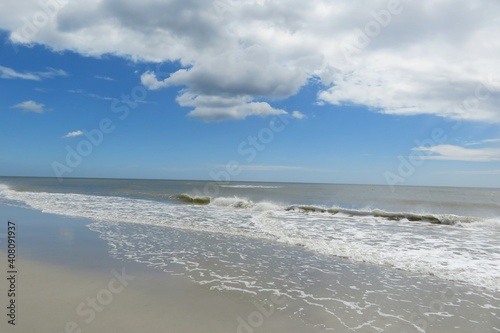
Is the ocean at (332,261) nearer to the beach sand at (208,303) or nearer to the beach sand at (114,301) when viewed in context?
the beach sand at (208,303)

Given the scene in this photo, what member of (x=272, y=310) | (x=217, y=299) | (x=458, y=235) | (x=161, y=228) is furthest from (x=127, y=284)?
(x=458, y=235)

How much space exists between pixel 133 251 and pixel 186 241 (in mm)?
2368

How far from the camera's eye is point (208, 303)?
5945 mm

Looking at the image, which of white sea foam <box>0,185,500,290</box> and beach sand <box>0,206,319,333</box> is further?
white sea foam <box>0,185,500,290</box>

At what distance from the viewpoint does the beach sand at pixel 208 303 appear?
16.6 feet

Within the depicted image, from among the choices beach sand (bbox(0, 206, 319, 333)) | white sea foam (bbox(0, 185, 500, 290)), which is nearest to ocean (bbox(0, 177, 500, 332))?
white sea foam (bbox(0, 185, 500, 290))

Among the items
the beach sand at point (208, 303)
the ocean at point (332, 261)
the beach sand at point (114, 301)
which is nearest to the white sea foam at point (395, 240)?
the ocean at point (332, 261)

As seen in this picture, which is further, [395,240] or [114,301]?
[395,240]

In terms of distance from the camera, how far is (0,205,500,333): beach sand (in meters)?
5.05

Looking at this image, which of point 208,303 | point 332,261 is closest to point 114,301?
point 208,303

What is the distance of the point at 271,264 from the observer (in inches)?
352

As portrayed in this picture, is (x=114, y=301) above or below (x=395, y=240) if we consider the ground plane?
above

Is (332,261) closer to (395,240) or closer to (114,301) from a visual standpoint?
(395,240)

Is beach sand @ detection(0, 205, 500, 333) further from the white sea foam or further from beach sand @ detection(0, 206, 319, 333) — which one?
the white sea foam
